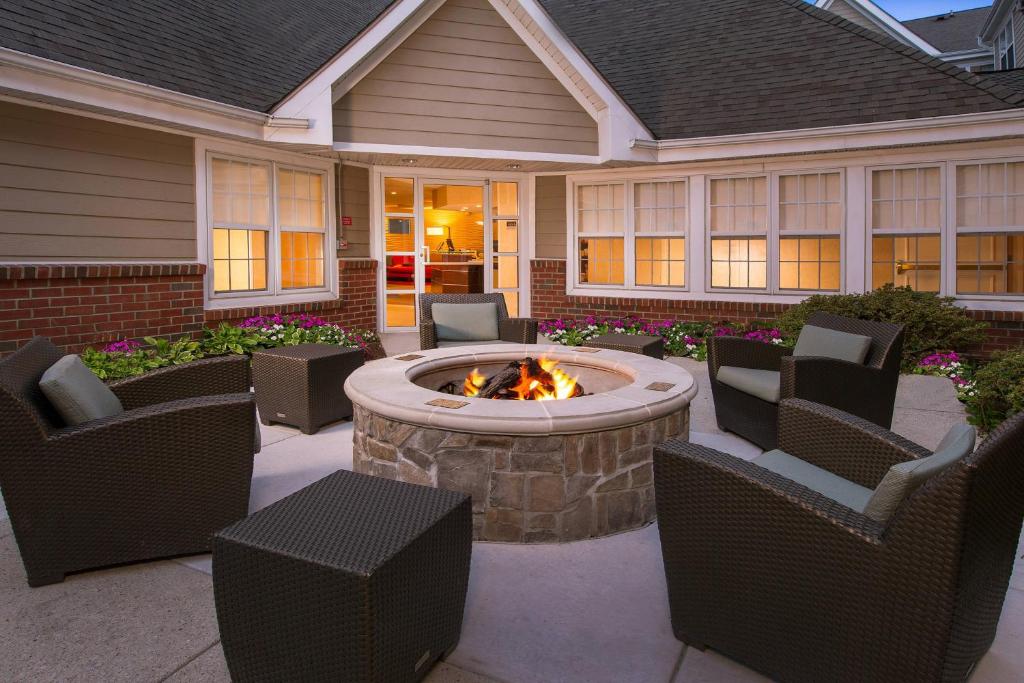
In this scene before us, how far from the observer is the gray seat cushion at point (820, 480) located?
2.61 meters

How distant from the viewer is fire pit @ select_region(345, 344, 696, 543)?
10.6ft

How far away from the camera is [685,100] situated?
9742mm

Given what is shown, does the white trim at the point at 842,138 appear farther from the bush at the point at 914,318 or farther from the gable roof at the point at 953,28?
the gable roof at the point at 953,28

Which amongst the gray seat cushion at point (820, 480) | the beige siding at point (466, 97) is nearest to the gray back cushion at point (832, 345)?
the gray seat cushion at point (820, 480)

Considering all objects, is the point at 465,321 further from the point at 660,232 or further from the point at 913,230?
the point at 913,230

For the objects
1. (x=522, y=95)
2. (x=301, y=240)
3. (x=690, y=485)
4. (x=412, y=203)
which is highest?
(x=522, y=95)

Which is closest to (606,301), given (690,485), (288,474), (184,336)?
(184,336)

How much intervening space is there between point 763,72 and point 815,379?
6.57m

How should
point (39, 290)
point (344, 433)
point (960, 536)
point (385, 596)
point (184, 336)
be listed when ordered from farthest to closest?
point (184, 336) → point (39, 290) → point (344, 433) → point (385, 596) → point (960, 536)

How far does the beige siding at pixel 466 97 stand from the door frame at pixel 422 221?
55.2 inches

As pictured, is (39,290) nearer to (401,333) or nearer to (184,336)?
(184,336)

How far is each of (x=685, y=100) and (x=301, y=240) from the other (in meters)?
5.48

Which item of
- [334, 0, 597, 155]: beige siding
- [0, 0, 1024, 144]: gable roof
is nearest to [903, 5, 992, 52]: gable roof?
[0, 0, 1024, 144]: gable roof

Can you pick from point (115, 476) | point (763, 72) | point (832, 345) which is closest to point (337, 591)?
point (115, 476)
